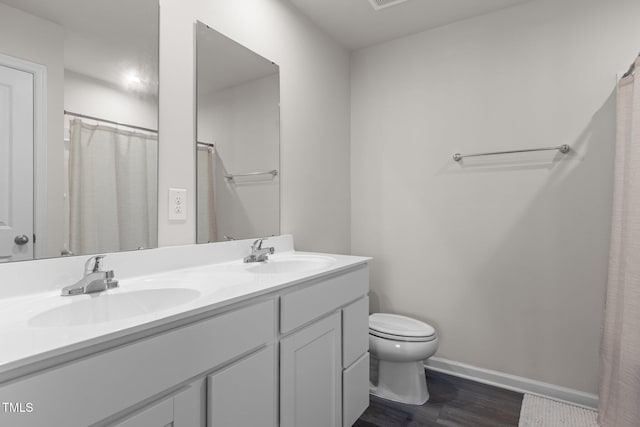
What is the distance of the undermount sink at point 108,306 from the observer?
89 cm

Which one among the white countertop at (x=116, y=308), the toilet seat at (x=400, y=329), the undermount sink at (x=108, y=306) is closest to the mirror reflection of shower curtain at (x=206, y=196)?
the white countertop at (x=116, y=308)

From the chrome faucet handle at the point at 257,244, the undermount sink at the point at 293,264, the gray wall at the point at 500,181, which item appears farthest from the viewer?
the gray wall at the point at 500,181

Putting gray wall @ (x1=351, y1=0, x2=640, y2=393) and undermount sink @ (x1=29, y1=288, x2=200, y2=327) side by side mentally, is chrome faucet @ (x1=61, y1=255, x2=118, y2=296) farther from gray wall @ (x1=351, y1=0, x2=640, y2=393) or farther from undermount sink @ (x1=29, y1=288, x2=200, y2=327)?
gray wall @ (x1=351, y1=0, x2=640, y2=393)

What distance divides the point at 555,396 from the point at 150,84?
262cm

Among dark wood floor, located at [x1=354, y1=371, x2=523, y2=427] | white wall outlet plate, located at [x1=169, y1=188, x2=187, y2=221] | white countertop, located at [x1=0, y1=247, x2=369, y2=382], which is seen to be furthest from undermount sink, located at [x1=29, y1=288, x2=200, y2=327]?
dark wood floor, located at [x1=354, y1=371, x2=523, y2=427]

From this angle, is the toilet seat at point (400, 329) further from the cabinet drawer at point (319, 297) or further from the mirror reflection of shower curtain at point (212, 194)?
the mirror reflection of shower curtain at point (212, 194)

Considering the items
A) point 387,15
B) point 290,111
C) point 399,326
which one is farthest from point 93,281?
point 387,15

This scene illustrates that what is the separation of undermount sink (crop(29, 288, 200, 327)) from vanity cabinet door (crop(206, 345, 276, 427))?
0.87 feet

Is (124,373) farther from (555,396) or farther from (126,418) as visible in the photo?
(555,396)

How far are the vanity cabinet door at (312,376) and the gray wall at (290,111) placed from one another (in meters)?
0.66

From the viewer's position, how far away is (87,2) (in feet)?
3.83

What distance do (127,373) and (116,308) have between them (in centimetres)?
37

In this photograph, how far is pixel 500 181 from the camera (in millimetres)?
2086

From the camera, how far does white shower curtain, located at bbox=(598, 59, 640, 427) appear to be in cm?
146
